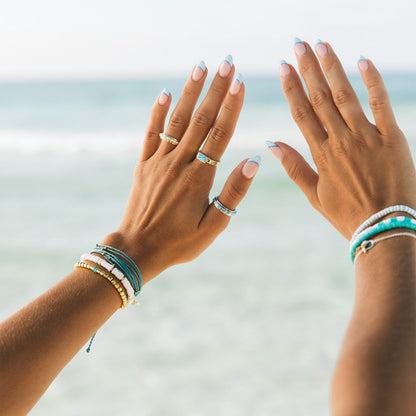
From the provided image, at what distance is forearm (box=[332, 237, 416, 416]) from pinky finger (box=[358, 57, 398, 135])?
499 millimetres

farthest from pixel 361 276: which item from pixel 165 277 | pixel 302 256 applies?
pixel 302 256

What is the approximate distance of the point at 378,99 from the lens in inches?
61.0

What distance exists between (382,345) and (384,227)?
12.9 inches

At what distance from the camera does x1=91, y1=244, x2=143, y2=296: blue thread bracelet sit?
4.44 feet

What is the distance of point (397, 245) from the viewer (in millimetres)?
1146

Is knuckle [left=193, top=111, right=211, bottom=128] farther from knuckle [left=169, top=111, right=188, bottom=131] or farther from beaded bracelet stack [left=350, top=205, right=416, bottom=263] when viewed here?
beaded bracelet stack [left=350, top=205, right=416, bottom=263]

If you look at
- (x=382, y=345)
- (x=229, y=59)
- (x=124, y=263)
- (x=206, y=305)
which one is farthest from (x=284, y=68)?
(x=206, y=305)

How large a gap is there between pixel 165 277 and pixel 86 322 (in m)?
3.69

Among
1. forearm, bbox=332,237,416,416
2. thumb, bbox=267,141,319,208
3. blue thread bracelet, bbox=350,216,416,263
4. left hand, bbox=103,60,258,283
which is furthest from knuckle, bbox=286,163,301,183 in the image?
forearm, bbox=332,237,416,416

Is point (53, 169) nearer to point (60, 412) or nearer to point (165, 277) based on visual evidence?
point (165, 277)

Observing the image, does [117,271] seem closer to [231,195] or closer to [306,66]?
[231,195]

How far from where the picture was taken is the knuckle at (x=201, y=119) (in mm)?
1756

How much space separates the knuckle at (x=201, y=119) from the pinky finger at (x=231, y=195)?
0.67 feet

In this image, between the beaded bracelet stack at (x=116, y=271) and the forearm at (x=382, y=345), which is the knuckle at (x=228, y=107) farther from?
the forearm at (x=382, y=345)
